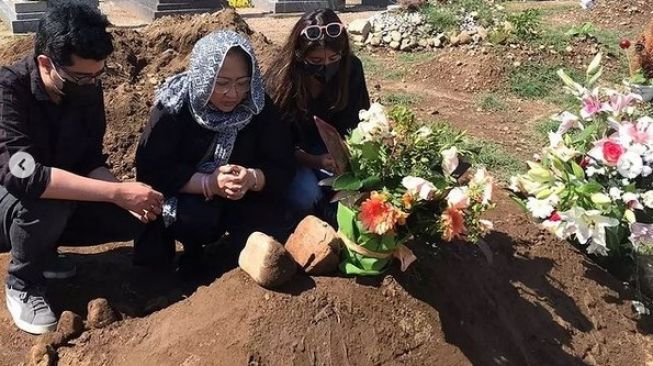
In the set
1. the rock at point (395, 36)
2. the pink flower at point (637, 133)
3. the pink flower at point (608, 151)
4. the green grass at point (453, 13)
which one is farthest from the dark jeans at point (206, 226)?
the green grass at point (453, 13)

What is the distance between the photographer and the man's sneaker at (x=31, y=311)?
2.86 m

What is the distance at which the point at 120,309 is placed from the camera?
2.96 m

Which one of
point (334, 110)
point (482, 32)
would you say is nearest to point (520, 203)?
point (334, 110)

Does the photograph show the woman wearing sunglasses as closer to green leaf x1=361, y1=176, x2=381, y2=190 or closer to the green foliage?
green leaf x1=361, y1=176, x2=381, y2=190

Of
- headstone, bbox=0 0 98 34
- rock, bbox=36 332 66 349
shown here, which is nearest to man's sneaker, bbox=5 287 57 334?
rock, bbox=36 332 66 349

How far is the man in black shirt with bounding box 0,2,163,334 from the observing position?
2574 millimetres

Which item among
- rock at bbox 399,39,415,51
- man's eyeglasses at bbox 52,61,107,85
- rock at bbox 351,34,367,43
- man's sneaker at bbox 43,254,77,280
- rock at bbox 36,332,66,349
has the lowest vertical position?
rock at bbox 351,34,367,43

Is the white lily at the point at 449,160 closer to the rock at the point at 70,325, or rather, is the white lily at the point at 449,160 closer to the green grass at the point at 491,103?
the rock at the point at 70,325

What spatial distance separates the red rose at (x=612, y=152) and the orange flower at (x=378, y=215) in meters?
1.13

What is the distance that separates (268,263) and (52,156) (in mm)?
966

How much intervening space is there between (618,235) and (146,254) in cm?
202

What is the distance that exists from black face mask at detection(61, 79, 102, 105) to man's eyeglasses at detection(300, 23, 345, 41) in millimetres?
879

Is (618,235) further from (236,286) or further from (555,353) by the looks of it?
(236,286)

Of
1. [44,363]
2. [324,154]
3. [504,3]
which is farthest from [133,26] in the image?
[44,363]
